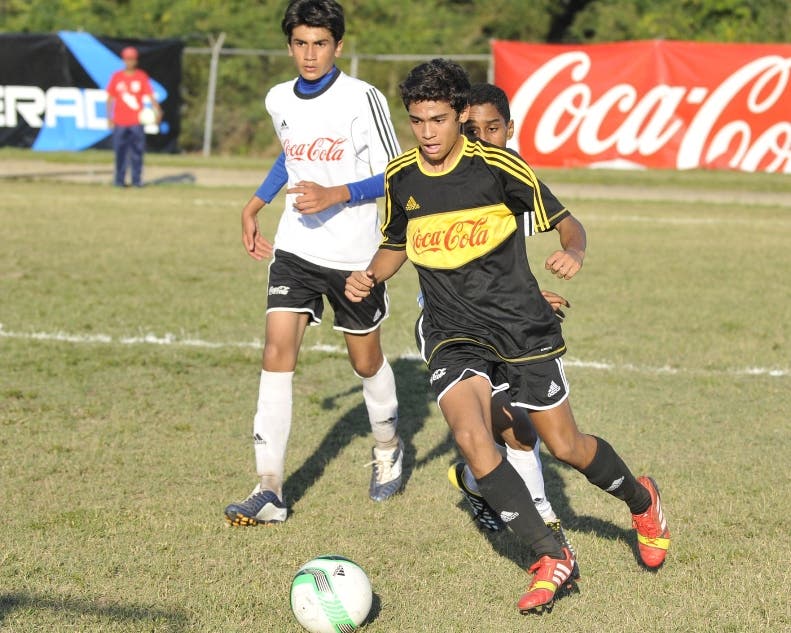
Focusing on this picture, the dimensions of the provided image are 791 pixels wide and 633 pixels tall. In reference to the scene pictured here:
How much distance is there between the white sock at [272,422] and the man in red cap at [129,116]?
13713 mm

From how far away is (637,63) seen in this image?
2002 centimetres

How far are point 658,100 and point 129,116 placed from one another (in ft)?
29.1

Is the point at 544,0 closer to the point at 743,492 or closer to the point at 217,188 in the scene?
the point at 217,188

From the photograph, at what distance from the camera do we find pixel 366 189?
17.2 ft

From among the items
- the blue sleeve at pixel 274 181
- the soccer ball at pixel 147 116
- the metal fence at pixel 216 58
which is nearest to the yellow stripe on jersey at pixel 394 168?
the blue sleeve at pixel 274 181

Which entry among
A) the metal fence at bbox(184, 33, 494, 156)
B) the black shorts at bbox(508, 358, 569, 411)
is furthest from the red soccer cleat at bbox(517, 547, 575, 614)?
the metal fence at bbox(184, 33, 494, 156)

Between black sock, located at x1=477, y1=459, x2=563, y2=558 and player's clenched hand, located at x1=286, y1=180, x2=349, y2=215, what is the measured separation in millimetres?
1481

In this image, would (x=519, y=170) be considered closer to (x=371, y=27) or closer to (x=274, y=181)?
(x=274, y=181)

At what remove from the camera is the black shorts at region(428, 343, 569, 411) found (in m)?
4.40

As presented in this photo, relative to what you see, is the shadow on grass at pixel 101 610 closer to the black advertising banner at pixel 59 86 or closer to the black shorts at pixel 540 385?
the black shorts at pixel 540 385

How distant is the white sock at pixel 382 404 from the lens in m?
5.69

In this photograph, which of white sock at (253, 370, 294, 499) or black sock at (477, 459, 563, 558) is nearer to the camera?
black sock at (477, 459, 563, 558)

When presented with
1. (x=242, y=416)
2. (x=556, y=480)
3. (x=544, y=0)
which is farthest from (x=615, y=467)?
(x=544, y=0)

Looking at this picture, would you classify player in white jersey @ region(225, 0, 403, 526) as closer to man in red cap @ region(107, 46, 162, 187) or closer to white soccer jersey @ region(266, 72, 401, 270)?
white soccer jersey @ region(266, 72, 401, 270)
